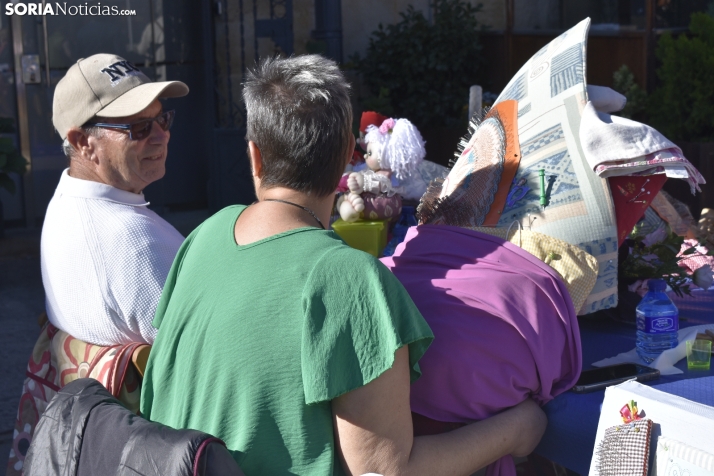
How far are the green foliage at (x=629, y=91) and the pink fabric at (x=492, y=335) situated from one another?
490cm

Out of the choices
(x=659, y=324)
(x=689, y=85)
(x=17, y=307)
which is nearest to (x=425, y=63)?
(x=689, y=85)

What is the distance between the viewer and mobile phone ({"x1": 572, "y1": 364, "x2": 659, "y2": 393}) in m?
1.99

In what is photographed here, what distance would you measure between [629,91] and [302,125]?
221 inches

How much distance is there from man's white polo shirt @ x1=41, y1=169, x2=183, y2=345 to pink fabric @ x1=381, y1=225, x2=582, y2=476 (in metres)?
0.64

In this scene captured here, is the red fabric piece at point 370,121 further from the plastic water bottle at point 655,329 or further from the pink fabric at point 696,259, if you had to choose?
the plastic water bottle at point 655,329

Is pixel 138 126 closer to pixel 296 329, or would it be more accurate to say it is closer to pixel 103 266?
pixel 103 266

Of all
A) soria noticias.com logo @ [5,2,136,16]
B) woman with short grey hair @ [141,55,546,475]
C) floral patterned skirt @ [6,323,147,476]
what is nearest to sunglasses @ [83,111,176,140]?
floral patterned skirt @ [6,323,147,476]

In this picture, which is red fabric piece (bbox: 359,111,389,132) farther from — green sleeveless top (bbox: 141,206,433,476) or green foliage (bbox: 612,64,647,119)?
green sleeveless top (bbox: 141,206,433,476)

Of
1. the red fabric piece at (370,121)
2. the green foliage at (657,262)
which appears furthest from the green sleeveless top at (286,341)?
the red fabric piece at (370,121)

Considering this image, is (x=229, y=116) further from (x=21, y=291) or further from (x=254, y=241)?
(x=254, y=241)

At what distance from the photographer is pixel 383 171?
16.3ft

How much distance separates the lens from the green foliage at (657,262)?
254 centimetres

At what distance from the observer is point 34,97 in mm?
6758

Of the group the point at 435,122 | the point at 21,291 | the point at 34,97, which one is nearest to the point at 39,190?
the point at 34,97
